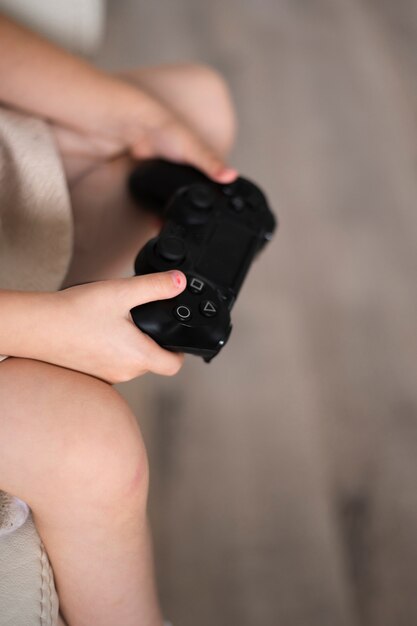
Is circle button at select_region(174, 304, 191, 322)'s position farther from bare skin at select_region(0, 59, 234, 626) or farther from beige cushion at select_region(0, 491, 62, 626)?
beige cushion at select_region(0, 491, 62, 626)

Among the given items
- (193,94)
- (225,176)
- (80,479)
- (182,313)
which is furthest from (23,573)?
(193,94)

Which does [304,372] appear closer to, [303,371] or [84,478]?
[303,371]

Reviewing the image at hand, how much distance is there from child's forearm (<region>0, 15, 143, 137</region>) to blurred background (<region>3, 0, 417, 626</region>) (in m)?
0.14

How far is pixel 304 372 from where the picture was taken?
887 millimetres

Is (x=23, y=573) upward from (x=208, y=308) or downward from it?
downward

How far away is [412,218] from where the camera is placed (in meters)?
1.05

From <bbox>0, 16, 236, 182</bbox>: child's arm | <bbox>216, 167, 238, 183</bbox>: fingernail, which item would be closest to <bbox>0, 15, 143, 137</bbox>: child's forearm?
<bbox>0, 16, 236, 182</bbox>: child's arm

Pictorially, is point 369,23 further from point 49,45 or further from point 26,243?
point 26,243

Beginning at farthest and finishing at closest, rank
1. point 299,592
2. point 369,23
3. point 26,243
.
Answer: point 369,23 < point 299,592 < point 26,243

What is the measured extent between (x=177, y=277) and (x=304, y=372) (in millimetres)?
435

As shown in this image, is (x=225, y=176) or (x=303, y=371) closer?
(x=225, y=176)

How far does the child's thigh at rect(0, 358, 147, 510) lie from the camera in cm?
46

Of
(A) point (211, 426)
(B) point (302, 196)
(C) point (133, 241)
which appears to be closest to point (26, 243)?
(C) point (133, 241)

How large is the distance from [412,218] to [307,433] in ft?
1.34
